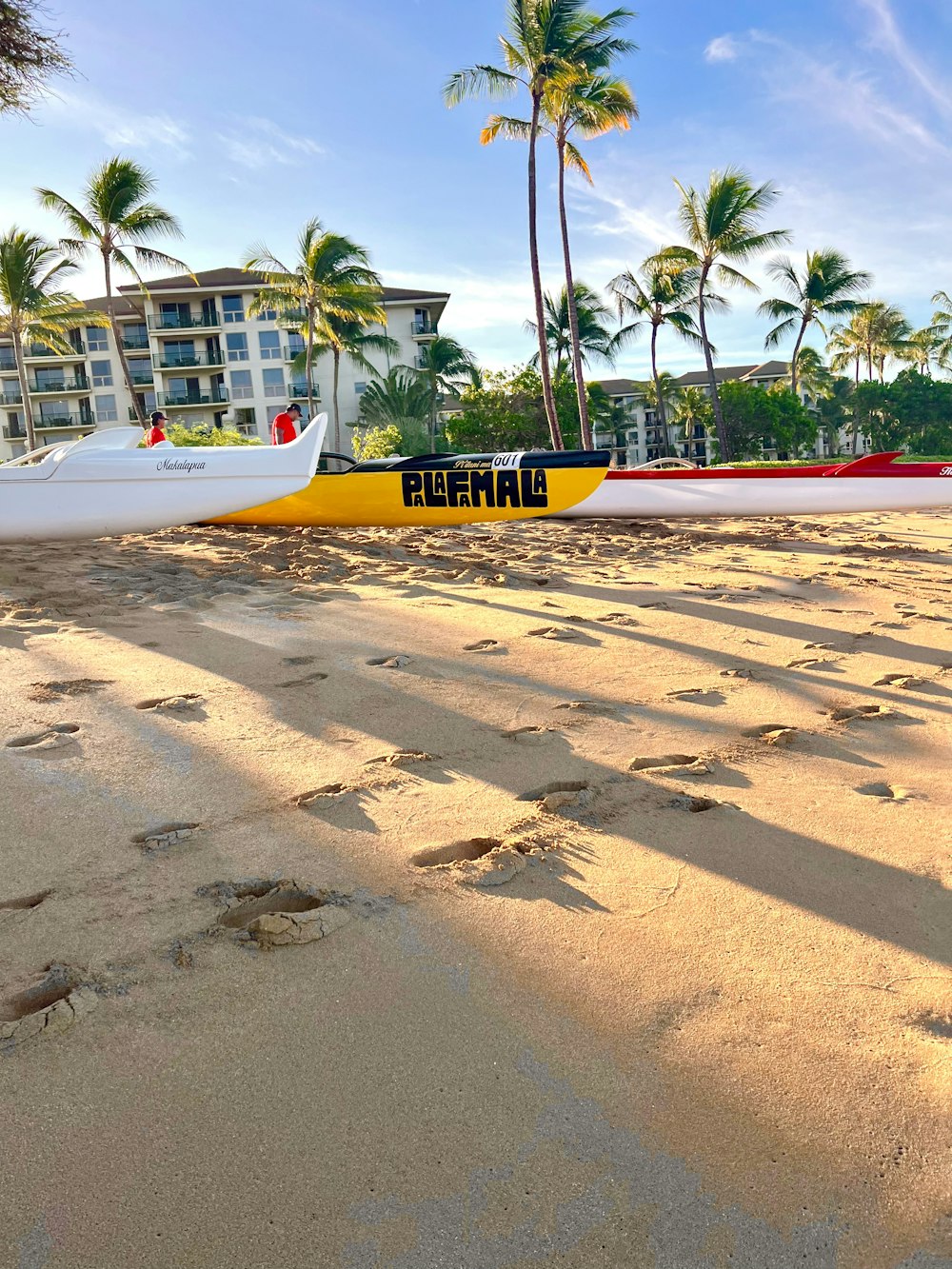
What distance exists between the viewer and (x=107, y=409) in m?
46.1

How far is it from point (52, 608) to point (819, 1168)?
502 cm

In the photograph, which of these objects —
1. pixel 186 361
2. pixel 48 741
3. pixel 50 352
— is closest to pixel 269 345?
pixel 186 361

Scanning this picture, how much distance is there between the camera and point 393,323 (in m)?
42.8

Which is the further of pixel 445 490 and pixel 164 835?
pixel 445 490

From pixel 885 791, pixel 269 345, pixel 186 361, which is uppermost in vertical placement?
A: pixel 269 345

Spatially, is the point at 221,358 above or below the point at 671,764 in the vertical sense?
above

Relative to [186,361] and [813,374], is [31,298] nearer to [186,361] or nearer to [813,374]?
[186,361]

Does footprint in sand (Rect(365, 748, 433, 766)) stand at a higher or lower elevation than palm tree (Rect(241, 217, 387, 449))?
lower

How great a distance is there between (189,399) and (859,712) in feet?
149

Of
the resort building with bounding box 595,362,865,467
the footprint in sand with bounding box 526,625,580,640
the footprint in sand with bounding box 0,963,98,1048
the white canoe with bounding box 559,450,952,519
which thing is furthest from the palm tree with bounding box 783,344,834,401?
the footprint in sand with bounding box 0,963,98,1048

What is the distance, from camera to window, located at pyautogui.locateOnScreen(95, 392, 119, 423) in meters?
46.0

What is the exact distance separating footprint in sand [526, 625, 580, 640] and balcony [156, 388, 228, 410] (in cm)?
4302

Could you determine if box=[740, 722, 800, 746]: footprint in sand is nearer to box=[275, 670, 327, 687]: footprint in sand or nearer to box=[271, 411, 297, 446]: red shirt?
box=[275, 670, 327, 687]: footprint in sand

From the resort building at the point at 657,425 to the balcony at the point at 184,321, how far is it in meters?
26.4
